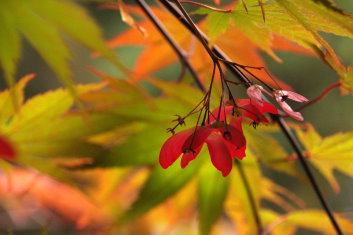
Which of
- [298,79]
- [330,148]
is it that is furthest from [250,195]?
[298,79]

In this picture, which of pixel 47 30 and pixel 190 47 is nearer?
pixel 47 30

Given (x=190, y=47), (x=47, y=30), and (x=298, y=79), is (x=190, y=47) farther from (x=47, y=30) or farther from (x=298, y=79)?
(x=298, y=79)

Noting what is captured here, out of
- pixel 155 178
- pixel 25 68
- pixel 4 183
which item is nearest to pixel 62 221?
pixel 4 183

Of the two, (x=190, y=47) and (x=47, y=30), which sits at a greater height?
(x=47, y=30)

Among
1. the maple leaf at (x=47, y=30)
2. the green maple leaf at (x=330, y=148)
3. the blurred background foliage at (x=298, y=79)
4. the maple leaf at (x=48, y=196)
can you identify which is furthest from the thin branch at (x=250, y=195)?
the blurred background foliage at (x=298, y=79)

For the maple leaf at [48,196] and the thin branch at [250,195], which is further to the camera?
the maple leaf at [48,196]

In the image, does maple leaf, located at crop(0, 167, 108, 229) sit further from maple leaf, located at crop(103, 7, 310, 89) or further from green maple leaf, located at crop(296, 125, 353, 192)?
green maple leaf, located at crop(296, 125, 353, 192)

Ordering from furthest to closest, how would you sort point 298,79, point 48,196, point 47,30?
1. point 298,79
2. point 48,196
3. point 47,30

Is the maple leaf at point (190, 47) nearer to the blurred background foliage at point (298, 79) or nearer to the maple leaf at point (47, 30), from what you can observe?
the maple leaf at point (47, 30)

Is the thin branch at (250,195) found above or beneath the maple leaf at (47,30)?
beneath

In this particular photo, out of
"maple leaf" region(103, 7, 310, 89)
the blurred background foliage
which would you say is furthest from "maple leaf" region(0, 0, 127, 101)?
the blurred background foliage

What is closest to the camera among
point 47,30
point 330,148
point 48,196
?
point 47,30

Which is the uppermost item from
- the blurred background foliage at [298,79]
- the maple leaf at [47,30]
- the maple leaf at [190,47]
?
the maple leaf at [47,30]
